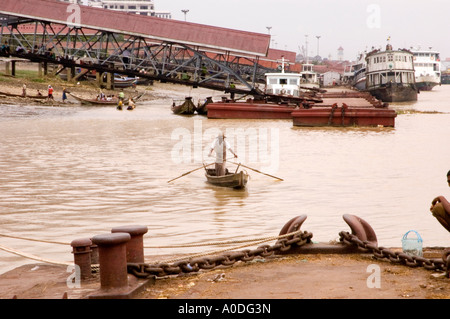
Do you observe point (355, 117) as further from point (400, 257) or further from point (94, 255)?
point (94, 255)

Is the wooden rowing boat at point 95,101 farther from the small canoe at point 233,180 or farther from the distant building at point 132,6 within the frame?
the distant building at point 132,6

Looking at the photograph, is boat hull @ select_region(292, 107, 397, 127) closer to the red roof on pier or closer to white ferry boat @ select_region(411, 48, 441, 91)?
the red roof on pier

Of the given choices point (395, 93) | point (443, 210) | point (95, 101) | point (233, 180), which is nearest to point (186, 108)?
point (95, 101)

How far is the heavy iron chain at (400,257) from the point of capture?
5838 millimetres

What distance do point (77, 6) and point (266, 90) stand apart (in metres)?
13.3

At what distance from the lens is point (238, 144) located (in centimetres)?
2612

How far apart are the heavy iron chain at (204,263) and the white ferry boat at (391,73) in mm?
57290

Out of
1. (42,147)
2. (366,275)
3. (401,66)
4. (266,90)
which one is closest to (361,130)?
(266,90)

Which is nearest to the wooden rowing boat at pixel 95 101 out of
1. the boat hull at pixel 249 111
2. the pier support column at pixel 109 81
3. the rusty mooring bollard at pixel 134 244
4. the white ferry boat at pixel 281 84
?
the pier support column at pixel 109 81

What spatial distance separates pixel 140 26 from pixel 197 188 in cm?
2458

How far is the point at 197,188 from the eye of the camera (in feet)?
49.8

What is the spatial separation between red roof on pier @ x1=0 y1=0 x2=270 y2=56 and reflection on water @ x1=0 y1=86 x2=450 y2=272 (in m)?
9.67

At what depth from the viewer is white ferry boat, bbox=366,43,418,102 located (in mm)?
62375

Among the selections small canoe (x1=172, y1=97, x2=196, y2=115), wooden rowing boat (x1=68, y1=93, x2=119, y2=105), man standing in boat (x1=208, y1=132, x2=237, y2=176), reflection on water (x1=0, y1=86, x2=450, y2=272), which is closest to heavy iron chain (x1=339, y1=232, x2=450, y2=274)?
reflection on water (x1=0, y1=86, x2=450, y2=272)
